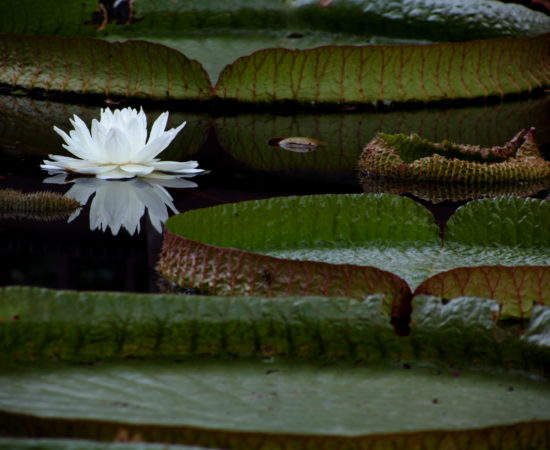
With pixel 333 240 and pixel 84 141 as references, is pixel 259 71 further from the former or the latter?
pixel 333 240

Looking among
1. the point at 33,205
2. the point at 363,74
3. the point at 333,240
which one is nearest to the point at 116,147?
the point at 33,205

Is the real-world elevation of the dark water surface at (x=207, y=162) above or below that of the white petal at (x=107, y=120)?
below

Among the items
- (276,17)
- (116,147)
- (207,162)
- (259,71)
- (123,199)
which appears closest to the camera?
(123,199)

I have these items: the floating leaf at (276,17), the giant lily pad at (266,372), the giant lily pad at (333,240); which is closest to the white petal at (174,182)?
the giant lily pad at (333,240)

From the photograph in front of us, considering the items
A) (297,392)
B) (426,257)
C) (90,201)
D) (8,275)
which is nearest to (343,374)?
(297,392)

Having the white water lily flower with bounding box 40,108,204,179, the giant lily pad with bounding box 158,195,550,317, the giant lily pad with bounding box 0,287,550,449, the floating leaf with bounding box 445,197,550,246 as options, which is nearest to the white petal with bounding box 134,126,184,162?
the white water lily flower with bounding box 40,108,204,179

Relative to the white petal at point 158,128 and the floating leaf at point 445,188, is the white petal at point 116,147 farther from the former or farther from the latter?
the floating leaf at point 445,188
